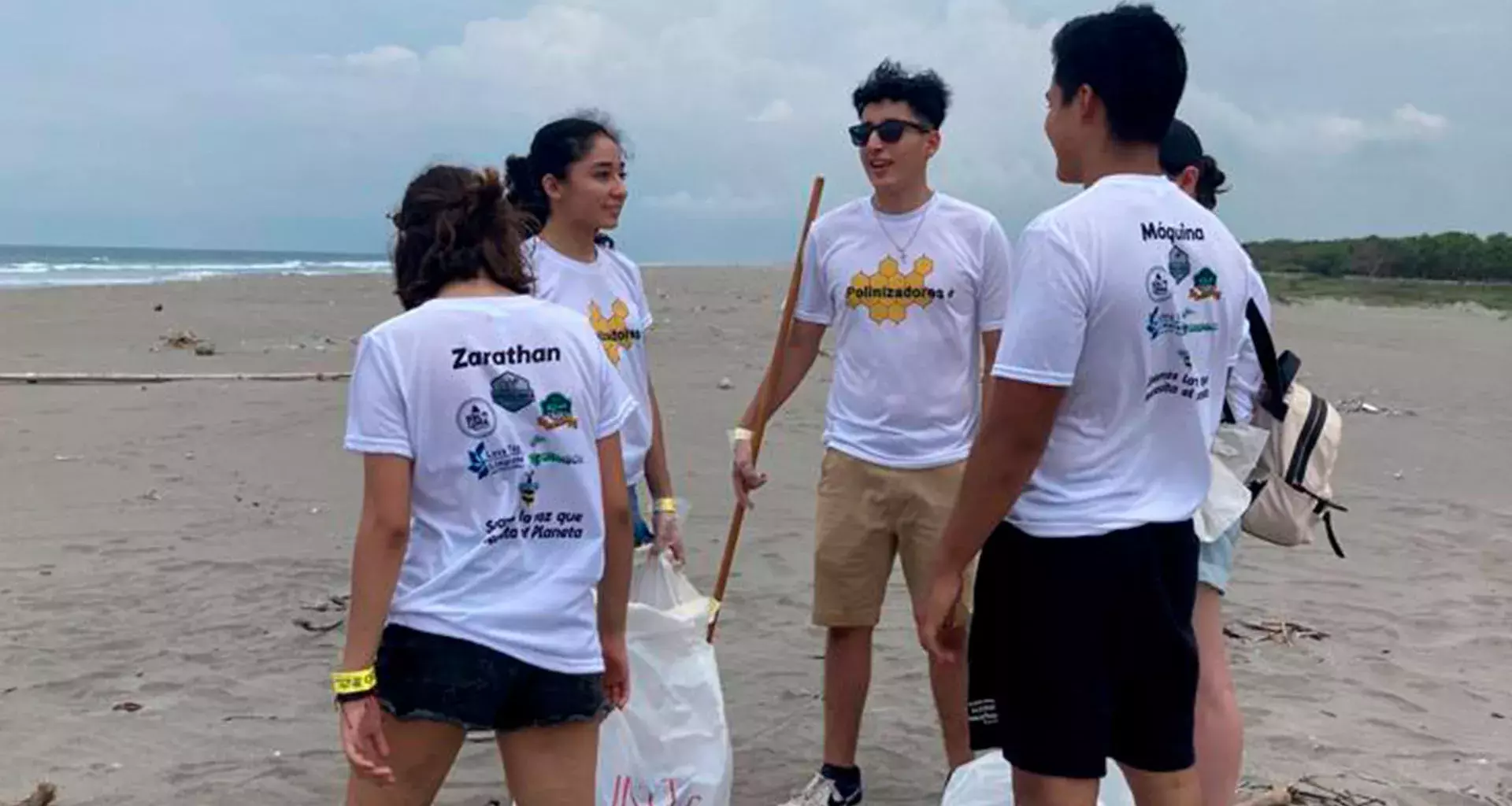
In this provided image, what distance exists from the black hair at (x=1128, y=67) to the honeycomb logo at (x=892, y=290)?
1385 millimetres

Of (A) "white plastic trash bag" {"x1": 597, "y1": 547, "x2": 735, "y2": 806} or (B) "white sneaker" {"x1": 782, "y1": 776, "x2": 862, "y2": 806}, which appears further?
(B) "white sneaker" {"x1": 782, "y1": 776, "x2": 862, "y2": 806}

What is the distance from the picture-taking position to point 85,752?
418 cm

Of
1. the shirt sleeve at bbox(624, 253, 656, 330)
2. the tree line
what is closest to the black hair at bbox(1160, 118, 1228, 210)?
the shirt sleeve at bbox(624, 253, 656, 330)

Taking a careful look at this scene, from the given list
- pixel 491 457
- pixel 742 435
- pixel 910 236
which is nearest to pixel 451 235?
pixel 491 457

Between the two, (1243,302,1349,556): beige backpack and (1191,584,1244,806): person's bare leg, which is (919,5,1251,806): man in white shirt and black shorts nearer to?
(1191,584,1244,806): person's bare leg

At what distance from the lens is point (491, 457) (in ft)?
7.82

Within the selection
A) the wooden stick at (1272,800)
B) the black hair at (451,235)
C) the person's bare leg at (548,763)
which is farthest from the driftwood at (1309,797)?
the black hair at (451,235)

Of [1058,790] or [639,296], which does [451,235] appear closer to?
[639,296]

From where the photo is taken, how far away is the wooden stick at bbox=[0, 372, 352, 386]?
12062 millimetres

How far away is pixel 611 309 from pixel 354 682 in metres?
1.58

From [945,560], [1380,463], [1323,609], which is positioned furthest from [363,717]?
[1380,463]

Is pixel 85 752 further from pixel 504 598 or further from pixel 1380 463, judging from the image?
pixel 1380 463

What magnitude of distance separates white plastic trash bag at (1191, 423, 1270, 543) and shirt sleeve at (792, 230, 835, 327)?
132cm

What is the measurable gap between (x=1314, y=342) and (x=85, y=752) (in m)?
19.5
